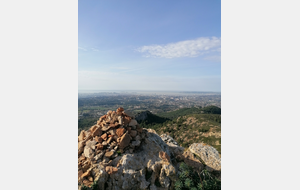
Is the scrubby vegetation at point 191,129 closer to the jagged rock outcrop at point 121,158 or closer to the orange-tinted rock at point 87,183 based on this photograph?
the jagged rock outcrop at point 121,158

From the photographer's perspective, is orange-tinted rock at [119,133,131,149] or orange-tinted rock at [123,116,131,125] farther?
orange-tinted rock at [123,116,131,125]

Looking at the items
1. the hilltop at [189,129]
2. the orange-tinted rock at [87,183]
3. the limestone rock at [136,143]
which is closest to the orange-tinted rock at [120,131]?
the limestone rock at [136,143]

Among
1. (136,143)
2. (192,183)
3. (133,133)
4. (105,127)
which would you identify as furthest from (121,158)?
(192,183)

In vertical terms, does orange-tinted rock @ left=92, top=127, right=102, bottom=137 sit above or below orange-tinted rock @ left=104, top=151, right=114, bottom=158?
above

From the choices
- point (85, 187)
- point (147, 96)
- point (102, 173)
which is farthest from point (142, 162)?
point (147, 96)

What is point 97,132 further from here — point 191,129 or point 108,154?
point 191,129

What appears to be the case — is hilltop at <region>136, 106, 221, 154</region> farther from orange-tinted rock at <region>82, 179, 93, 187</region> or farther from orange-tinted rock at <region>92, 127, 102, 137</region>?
orange-tinted rock at <region>82, 179, 93, 187</region>

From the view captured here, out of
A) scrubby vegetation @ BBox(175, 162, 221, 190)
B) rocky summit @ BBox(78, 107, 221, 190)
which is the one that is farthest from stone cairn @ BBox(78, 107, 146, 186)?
scrubby vegetation @ BBox(175, 162, 221, 190)

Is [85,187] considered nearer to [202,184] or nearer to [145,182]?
[145,182]
